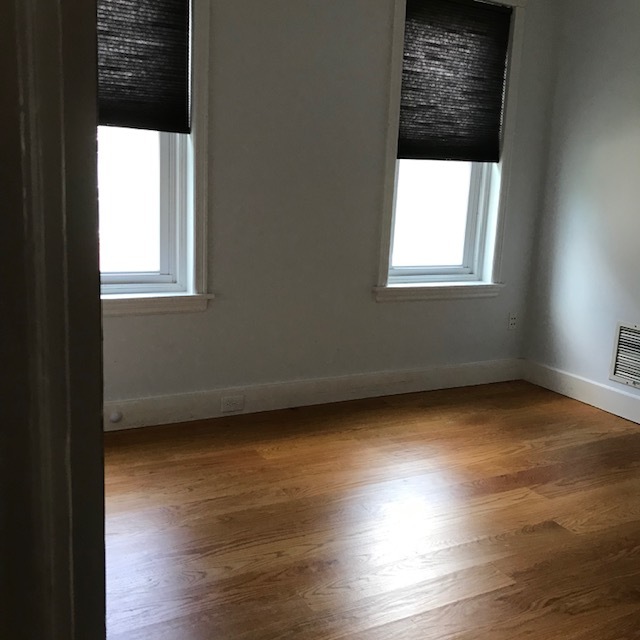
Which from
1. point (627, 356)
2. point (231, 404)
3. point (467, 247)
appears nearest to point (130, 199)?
point (231, 404)

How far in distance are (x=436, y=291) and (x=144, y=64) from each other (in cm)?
190

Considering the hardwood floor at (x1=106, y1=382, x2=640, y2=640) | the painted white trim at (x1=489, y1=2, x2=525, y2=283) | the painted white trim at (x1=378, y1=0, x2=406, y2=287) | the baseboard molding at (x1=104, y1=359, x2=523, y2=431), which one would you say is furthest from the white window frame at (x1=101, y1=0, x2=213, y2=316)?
the painted white trim at (x1=489, y1=2, x2=525, y2=283)

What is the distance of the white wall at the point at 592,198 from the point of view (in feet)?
11.4

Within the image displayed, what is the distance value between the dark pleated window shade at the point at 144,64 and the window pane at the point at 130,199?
15 cm

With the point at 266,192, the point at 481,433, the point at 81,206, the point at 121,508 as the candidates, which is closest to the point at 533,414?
the point at 481,433

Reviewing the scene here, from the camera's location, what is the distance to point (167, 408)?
3225mm

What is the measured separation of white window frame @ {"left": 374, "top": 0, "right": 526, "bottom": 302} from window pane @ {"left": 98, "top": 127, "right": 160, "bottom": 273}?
1161mm

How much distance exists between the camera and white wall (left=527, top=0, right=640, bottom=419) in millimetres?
3486

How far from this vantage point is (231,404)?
337 centimetres

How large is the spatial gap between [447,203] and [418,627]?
257 cm

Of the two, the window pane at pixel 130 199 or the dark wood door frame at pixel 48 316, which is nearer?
the dark wood door frame at pixel 48 316

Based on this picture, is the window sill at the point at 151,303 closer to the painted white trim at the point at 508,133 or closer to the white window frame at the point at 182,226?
the white window frame at the point at 182,226

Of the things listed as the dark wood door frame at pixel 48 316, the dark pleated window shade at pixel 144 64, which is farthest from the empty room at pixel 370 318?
the dark wood door frame at pixel 48 316

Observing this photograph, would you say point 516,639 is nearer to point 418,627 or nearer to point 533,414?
point 418,627
